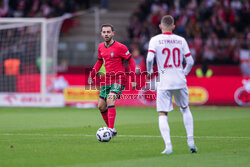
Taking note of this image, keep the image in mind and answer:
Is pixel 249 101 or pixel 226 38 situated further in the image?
pixel 226 38

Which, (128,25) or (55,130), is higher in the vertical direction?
(128,25)

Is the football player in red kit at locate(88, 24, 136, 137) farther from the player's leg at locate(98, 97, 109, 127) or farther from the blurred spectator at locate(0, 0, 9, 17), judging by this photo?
the blurred spectator at locate(0, 0, 9, 17)

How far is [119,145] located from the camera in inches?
377

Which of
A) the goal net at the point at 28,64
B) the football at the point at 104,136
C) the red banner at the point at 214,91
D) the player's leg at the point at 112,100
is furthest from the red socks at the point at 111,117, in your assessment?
the goal net at the point at 28,64

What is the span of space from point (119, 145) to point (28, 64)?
46.0ft

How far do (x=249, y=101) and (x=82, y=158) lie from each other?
585 inches

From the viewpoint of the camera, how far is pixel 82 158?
311 inches

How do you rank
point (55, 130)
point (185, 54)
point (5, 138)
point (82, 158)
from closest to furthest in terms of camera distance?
point (82, 158) → point (185, 54) → point (5, 138) → point (55, 130)

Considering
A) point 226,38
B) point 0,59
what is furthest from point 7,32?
point 226,38

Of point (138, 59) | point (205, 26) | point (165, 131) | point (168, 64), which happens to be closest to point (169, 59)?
point (168, 64)

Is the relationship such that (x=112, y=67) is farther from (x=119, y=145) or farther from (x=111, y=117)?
(x=119, y=145)

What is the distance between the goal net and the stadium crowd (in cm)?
352

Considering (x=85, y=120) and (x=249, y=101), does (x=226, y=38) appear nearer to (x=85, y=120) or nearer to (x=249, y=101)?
(x=249, y=101)

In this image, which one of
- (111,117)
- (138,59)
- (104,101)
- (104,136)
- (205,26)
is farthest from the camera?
(205,26)
